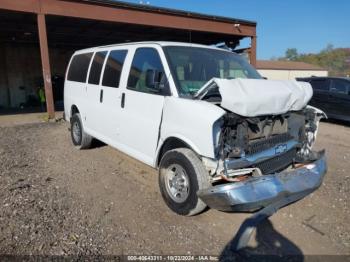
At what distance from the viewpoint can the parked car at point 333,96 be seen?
11108 millimetres

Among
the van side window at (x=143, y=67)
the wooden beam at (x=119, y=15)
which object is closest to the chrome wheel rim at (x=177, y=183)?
the van side window at (x=143, y=67)

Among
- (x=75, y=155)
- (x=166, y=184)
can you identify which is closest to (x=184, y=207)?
(x=166, y=184)

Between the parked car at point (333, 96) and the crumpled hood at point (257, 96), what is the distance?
847 centimetres

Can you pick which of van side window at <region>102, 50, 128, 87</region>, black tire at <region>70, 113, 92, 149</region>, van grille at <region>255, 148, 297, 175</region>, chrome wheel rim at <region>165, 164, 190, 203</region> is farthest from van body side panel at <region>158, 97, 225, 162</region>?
black tire at <region>70, 113, 92, 149</region>

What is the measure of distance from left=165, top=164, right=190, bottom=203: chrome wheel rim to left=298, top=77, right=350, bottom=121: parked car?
9.55m

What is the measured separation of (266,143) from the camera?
379 centimetres

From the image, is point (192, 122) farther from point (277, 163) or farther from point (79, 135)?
point (79, 135)

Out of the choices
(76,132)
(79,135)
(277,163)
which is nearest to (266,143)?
(277,163)

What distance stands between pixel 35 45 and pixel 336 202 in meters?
21.5

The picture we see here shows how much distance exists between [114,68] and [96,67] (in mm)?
901

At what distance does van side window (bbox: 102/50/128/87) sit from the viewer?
4944 mm

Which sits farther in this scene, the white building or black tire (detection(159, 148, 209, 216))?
the white building

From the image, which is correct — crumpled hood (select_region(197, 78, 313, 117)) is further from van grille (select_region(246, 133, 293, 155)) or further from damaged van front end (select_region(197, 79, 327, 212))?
van grille (select_region(246, 133, 293, 155))

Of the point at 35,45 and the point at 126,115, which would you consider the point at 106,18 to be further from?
the point at 35,45
